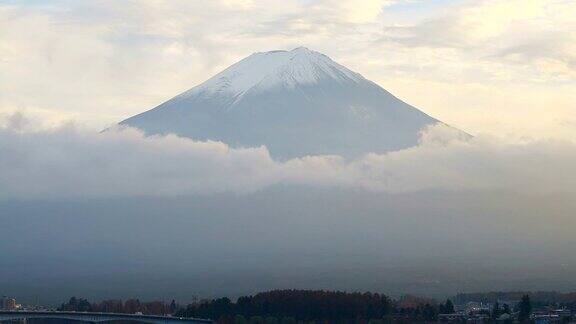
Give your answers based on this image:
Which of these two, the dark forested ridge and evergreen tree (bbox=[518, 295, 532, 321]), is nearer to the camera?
evergreen tree (bbox=[518, 295, 532, 321])

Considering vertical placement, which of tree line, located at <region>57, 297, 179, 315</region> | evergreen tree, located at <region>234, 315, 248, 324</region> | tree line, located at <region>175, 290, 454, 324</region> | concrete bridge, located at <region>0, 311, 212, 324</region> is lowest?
evergreen tree, located at <region>234, 315, 248, 324</region>

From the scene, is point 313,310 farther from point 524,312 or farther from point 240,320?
point 524,312

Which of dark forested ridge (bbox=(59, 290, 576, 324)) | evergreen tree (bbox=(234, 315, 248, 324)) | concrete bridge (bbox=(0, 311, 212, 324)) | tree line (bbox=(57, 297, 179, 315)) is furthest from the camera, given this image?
tree line (bbox=(57, 297, 179, 315))

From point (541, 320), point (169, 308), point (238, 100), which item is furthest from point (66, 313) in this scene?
point (238, 100)

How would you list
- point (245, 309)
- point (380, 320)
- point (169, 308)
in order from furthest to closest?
point (169, 308), point (245, 309), point (380, 320)

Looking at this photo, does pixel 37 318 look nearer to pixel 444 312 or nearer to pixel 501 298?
pixel 444 312

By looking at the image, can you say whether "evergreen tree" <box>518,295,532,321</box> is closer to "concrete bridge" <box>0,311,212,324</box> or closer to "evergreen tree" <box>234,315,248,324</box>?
"evergreen tree" <box>234,315,248,324</box>

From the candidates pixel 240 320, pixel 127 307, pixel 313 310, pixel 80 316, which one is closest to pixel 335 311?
pixel 313 310

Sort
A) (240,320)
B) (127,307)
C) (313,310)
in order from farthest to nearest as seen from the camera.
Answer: (127,307) < (313,310) < (240,320)

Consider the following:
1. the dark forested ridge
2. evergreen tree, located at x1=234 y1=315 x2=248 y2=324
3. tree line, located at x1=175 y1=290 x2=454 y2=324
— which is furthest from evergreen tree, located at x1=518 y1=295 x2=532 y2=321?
evergreen tree, located at x1=234 y1=315 x2=248 y2=324

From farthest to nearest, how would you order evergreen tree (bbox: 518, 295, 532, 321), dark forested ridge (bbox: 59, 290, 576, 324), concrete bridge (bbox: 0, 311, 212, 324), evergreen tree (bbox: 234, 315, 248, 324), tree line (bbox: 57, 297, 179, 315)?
tree line (bbox: 57, 297, 179, 315) → concrete bridge (bbox: 0, 311, 212, 324) → dark forested ridge (bbox: 59, 290, 576, 324) → evergreen tree (bbox: 518, 295, 532, 321) → evergreen tree (bbox: 234, 315, 248, 324)

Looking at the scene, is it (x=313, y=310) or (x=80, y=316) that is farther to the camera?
(x=80, y=316)
